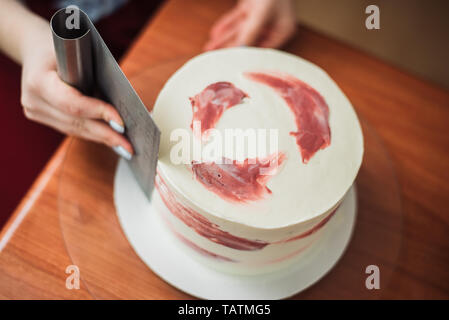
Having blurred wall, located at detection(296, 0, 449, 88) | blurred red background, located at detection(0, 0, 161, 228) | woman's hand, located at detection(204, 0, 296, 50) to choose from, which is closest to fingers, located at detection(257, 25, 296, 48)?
woman's hand, located at detection(204, 0, 296, 50)

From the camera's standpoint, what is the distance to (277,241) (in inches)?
26.0

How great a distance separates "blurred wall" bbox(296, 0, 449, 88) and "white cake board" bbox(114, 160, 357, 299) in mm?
1233

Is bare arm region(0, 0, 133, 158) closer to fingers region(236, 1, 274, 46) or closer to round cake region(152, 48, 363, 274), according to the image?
round cake region(152, 48, 363, 274)

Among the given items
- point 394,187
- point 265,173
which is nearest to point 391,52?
point 394,187

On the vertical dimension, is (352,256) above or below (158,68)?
below

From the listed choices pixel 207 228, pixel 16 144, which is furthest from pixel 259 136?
pixel 16 144

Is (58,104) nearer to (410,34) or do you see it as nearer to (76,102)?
(76,102)

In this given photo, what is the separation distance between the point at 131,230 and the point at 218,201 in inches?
8.0

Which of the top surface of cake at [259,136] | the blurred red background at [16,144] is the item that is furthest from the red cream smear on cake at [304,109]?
the blurred red background at [16,144]

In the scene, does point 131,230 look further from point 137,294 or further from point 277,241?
point 277,241

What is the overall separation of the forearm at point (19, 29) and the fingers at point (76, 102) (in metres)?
0.11

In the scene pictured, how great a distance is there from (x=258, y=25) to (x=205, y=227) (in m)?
0.46

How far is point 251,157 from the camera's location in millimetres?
658

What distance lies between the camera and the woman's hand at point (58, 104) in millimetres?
668
